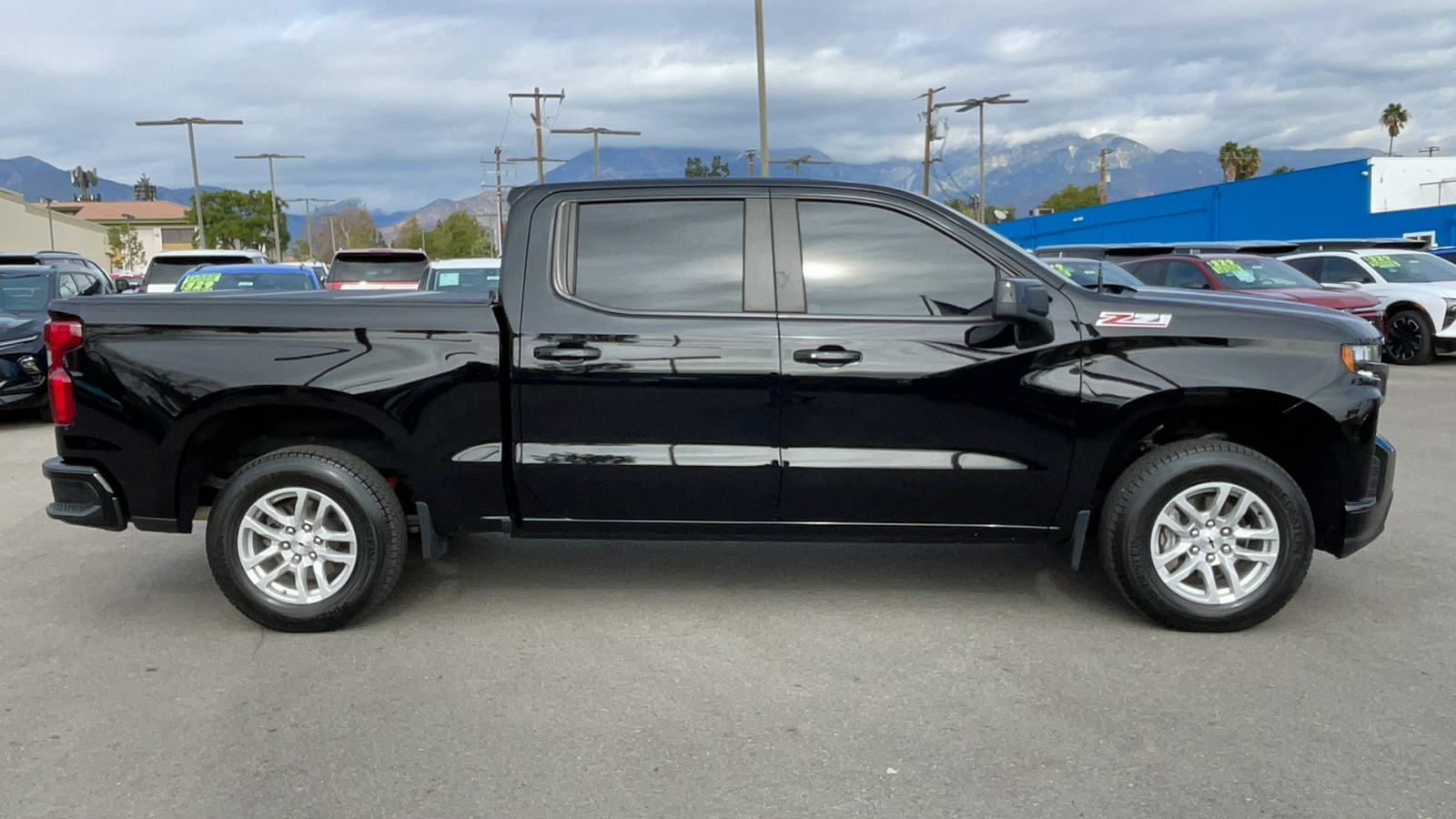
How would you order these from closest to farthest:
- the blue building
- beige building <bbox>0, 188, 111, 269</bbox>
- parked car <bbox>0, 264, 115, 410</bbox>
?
parked car <bbox>0, 264, 115, 410</bbox> → the blue building → beige building <bbox>0, 188, 111, 269</bbox>

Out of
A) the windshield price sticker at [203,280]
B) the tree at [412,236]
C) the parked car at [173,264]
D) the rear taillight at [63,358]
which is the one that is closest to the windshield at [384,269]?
the windshield price sticker at [203,280]

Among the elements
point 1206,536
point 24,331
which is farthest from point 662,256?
point 24,331

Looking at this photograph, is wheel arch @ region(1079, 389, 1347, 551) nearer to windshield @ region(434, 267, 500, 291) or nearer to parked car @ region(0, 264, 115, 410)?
parked car @ region(0, 264, 115, 410)

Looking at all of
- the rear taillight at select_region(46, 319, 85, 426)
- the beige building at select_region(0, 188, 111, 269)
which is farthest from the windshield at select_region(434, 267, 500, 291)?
the beige building at select_region(0, 188, 111, 269)

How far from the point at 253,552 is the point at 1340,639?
441cm

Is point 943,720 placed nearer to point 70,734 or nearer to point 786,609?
point 786,609

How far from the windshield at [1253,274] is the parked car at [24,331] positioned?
12772mm

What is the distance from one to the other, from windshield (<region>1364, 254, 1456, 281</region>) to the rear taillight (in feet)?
56.1

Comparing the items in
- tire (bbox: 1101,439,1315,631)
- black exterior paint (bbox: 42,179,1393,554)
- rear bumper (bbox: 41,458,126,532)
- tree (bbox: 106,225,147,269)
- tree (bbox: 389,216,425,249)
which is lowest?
tire (bbox: 1101,439,1315,631)

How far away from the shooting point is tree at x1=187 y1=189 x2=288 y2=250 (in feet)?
323

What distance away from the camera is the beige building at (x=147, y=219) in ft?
412

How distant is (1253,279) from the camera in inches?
588

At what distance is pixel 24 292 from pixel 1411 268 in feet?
59.3

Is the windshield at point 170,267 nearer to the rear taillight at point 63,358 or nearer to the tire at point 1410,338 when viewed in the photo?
the rear taillight at point 63,358
